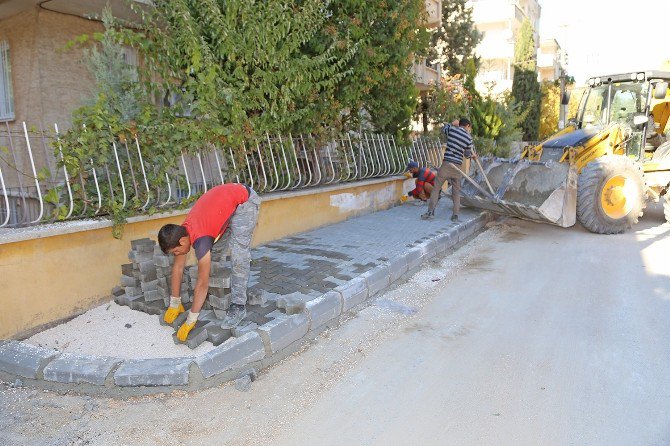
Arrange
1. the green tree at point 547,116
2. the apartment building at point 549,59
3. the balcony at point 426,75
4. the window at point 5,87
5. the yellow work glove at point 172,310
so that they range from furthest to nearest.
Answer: the apartment building at point 549,59 → the green tree at point 547,116 → the balcony at point 426,75 → the window at point 5,87 → the yellow work glove at point 172,310

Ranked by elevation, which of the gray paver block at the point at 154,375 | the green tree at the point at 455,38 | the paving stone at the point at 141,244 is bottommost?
the gray paver block at the point at 154,375

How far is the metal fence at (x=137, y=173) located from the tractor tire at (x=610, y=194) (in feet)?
12.0

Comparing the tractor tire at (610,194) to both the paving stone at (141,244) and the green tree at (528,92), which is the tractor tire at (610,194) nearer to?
the paving stone at (141,244)

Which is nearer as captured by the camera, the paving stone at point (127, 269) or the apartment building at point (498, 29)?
the paving stone at point (127, 269)

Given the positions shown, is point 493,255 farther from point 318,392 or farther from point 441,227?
point 318,392

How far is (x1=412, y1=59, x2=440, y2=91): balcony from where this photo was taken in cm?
1551

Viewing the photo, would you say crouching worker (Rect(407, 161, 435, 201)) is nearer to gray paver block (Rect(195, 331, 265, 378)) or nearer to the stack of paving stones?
the stack of paving stones

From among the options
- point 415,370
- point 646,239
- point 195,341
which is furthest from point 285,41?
point 646,239

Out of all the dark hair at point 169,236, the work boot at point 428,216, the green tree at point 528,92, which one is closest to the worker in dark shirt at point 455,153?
the work boot at point 428,216

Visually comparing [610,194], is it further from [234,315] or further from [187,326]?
[187,326]

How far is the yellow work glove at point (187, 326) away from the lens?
354 centimetres

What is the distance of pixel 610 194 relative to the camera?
7.48m

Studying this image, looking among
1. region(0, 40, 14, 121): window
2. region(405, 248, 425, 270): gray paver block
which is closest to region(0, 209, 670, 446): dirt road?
region(405, 248, 425, 270): gray paver block

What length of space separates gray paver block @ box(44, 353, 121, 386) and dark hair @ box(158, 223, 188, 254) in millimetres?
878
